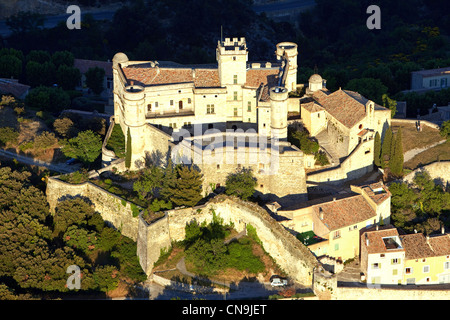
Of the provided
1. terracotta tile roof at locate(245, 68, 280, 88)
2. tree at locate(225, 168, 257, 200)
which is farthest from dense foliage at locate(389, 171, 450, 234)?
terracotta tile roof at locate(245, 68, 280, 88)

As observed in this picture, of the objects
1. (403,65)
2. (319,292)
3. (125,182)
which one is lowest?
(319,292)

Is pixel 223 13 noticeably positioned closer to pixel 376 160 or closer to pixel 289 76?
pixel 289 76

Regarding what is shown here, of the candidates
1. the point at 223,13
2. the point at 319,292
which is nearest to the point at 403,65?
the point at 223,13

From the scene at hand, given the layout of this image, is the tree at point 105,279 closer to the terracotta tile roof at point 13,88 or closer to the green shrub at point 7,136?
the green shrub at point 7,136

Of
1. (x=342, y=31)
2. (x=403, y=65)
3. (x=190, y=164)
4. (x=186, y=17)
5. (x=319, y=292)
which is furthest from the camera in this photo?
(x=342, y=31)

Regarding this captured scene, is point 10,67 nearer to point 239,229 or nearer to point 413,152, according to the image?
point 239,229

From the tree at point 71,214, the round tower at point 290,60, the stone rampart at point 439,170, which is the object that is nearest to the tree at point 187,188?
the tree at point 71,214
